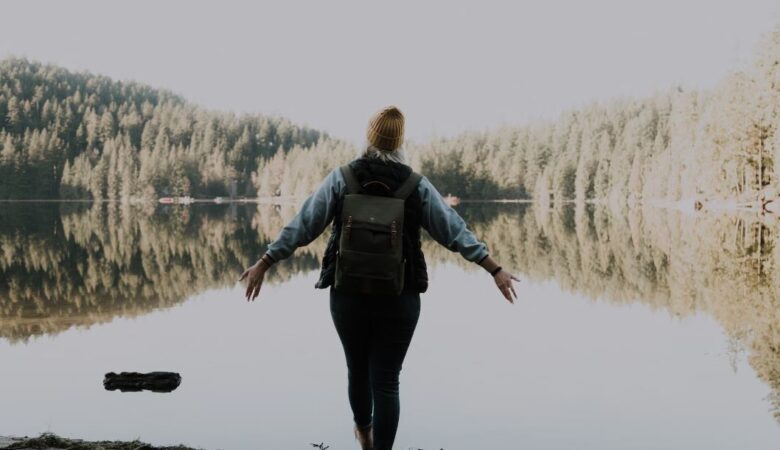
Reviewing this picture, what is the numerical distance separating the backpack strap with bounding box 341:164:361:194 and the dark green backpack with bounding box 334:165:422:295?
0.8 inches

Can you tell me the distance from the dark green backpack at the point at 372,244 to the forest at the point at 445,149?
43.4 meters

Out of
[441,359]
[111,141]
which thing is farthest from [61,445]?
[111,141]

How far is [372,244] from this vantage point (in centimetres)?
424

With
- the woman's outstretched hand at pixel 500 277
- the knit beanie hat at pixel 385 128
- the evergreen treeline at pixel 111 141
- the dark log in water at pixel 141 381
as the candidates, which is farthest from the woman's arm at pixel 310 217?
the evergreen treeline at pixel 111 141

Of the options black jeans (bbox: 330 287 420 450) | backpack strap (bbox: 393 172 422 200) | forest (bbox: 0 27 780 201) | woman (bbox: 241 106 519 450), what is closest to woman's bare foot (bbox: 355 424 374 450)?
black jeans (bbox: 330 287 420 450)

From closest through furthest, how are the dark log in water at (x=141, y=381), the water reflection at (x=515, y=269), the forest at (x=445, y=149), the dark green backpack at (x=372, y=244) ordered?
the dark green backpack at (x=372, y=244), the dark log in water at (x=141, y=381), the water reflection at (x=515, y=269), the forest at (x=445, y=149)

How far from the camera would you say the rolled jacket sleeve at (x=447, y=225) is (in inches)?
171

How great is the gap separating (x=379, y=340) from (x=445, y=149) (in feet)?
373

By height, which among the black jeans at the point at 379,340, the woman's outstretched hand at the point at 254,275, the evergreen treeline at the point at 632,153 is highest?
the evergreen treeline at the point at 632,153

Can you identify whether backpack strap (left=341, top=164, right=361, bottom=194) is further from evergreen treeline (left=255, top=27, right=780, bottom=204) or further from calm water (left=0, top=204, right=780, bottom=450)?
evergreen treeline (left=255, top=27, right=780, bottom=204)

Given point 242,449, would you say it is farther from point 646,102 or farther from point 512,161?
point 646,102

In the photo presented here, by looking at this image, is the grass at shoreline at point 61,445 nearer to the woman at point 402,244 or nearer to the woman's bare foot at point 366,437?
the woman's bare foot at point 366,437

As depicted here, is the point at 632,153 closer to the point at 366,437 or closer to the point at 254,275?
the point at 366,437

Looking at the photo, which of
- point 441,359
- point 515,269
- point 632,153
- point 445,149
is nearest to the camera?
point 441,359
